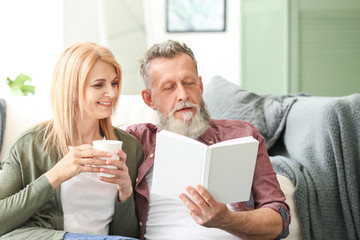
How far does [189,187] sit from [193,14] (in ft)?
11.5

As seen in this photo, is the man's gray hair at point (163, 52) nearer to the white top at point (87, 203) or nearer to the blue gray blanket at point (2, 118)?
the white top at point (87, 203)

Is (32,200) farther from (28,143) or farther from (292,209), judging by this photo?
(292,209)

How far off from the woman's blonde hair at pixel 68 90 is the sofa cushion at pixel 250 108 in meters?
1.09

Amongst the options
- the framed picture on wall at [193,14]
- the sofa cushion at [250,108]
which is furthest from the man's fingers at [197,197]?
the framed picture on wall at [193,14]

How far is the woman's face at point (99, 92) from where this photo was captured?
4.39ft

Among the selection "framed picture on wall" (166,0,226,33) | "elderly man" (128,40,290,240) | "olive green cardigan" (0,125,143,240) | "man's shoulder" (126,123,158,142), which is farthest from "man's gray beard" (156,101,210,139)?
"framed picture on wall" (166,0,226,33)

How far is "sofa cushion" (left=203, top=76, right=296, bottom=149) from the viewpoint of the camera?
222cm

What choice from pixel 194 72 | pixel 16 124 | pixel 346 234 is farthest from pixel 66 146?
pixel 346 234

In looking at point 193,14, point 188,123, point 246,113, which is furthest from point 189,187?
point 193,14

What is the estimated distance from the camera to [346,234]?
1.79 m

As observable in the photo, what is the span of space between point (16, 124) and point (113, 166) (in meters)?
1.30

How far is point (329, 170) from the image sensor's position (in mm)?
1830

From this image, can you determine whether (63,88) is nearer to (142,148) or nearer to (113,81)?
(113,81)

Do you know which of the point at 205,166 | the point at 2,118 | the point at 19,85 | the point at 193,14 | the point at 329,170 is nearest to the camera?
the point at 205,166
